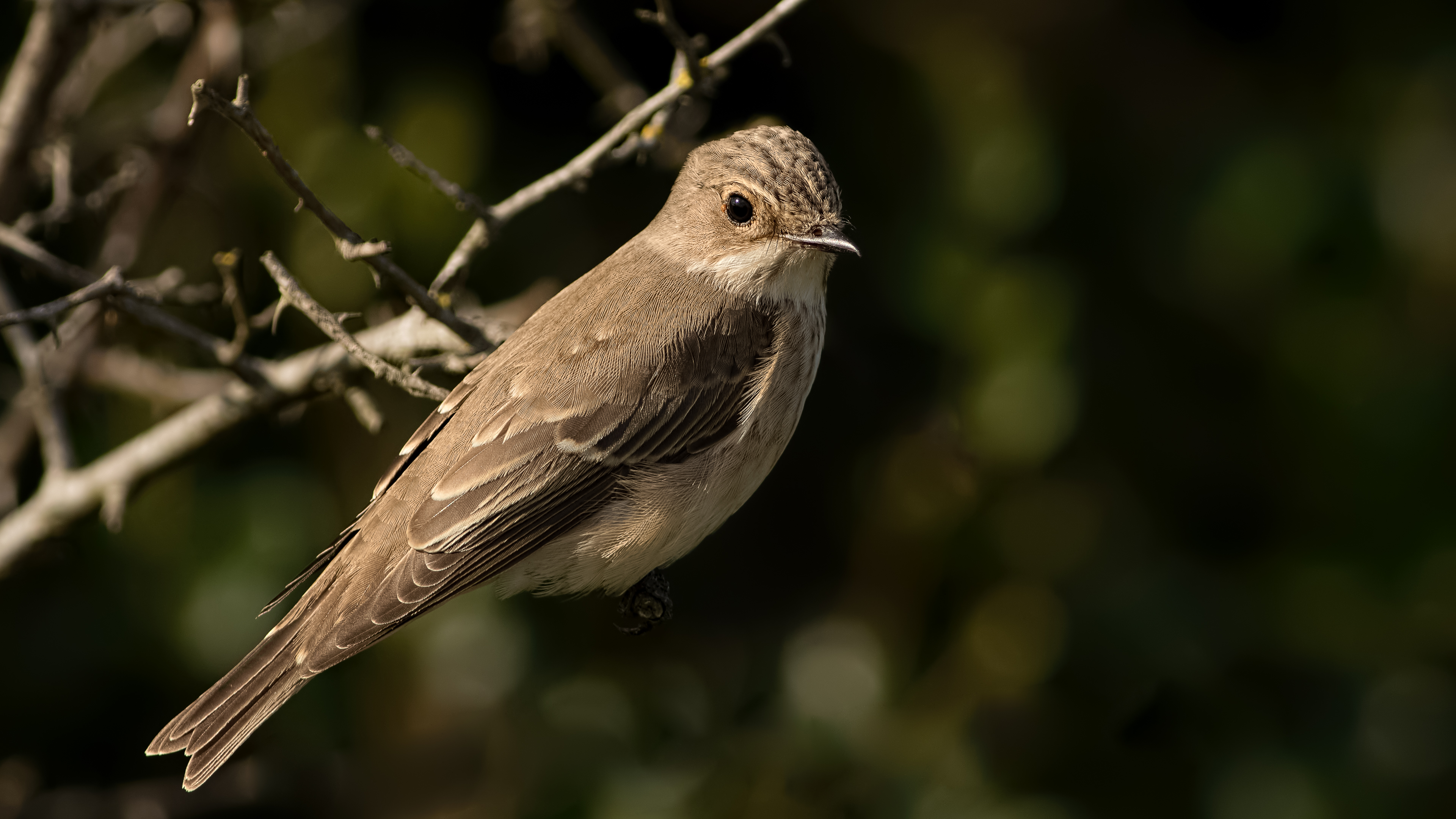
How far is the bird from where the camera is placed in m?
3.53

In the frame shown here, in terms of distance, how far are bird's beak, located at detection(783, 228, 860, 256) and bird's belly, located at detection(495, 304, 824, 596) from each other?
1.01 ft

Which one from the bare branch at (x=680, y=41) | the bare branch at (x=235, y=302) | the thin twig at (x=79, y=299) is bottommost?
the bare branch at (x=680, y=41)

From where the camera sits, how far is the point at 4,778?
4.37 meters

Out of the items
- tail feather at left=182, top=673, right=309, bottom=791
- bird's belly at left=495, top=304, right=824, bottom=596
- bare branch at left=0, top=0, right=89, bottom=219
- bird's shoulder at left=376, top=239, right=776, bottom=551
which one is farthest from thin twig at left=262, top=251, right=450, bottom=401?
bare branch at left=0, top=0, right=89, bottom=219

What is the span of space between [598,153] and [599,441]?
0.83 metres

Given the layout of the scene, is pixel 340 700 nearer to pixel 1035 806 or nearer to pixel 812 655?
pixel 812 655

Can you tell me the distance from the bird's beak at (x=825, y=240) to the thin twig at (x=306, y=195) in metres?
0.94

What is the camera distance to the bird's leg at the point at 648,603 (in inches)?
155

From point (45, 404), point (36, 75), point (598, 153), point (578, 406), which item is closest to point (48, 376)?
point (45, 404)

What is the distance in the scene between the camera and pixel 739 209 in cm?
394

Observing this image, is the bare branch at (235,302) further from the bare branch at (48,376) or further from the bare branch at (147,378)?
the bare branch at (147,378)

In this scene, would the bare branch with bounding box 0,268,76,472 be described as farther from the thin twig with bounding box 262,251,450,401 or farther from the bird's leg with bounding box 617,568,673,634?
the bird's leg with bounding box 617,568,673,634

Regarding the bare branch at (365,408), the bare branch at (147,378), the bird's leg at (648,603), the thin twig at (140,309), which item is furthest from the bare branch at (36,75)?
the bird's leg at (648,603)

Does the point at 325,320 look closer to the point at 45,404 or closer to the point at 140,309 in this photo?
the point at 140,309
